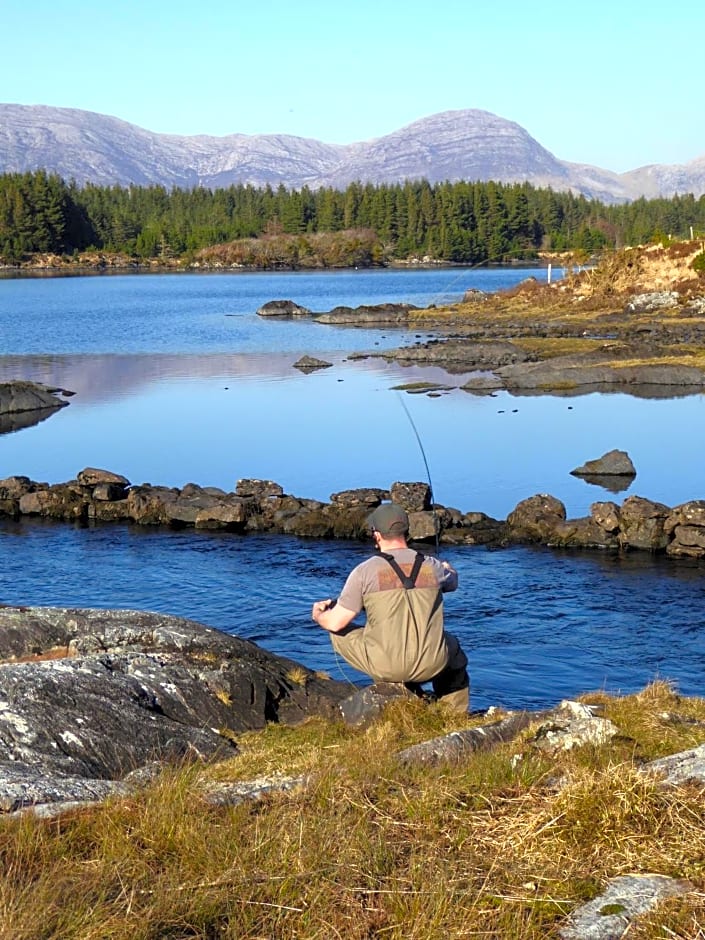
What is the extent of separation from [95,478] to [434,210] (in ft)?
541

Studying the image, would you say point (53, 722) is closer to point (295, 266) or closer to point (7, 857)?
point (7, 857)

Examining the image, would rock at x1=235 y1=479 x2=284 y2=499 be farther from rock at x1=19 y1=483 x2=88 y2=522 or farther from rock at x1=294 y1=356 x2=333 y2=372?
rock at x1=294 y1=356 x2=333 y2=372

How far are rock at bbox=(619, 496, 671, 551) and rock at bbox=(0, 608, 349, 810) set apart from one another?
9.87 meters

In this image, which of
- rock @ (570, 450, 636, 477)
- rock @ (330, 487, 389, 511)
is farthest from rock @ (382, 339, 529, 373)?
rock @ (330, 487, 389, 511)

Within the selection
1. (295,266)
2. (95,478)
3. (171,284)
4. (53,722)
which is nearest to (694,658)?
(53,722)

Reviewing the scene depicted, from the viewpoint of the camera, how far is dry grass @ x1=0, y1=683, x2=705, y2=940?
194 inches

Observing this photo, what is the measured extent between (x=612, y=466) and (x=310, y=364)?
87.6ft

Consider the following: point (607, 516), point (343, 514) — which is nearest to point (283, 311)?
point (343, 514)

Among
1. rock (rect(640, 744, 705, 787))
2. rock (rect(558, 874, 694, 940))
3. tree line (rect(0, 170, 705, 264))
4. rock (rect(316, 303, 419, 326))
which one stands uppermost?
tree line (rect(0, 170, 705, 264))

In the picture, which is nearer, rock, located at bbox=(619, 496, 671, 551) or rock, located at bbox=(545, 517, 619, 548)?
rock, located at bbox=(619, 496, 671, 551)

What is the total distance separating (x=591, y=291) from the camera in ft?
236

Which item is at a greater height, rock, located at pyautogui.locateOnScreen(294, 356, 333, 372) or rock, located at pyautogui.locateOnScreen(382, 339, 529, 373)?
rock, located at pyautogui.locateOnScreen(382, 339, 529, 373)

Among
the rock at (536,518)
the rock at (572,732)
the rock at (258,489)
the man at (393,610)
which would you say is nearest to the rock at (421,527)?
the rock at (536,518)

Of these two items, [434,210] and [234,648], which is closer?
[234,648]
